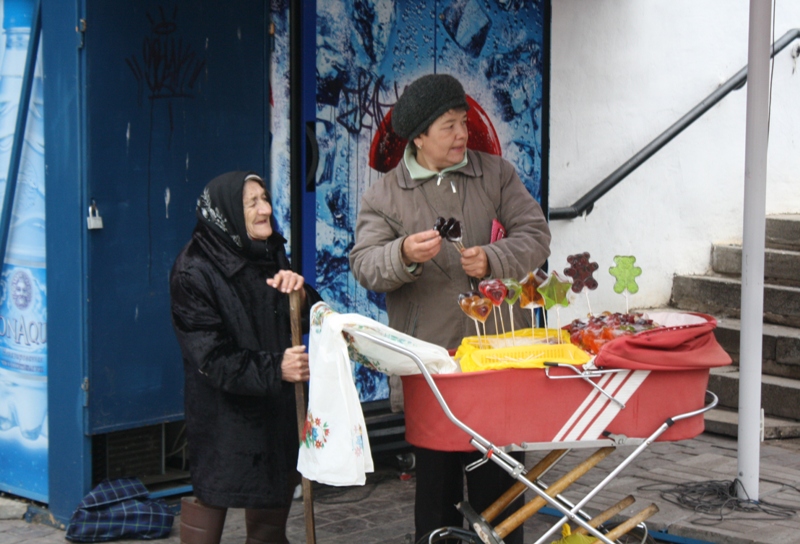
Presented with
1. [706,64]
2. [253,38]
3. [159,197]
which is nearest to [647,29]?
[706,64]

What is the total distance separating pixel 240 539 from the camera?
5.06m

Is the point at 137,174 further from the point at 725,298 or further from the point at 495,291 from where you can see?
the point at 725,298

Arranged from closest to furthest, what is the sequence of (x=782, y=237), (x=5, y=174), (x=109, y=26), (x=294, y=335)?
(x=294, y=335) → (x=109, y=26) → (x=5, y=174) → (x=782, y=237)

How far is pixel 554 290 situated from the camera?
371cm

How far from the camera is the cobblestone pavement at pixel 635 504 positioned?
4906mm

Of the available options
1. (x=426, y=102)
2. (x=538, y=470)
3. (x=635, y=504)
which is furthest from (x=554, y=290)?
(x=635, y=504)

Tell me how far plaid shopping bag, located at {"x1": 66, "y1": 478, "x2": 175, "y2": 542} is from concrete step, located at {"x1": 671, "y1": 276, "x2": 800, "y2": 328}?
428 cm

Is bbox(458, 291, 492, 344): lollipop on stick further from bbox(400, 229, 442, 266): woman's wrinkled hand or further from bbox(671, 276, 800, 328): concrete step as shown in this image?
bbox(671, 276, 800, 328): concrete step

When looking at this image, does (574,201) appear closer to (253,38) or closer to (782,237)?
(782,237)

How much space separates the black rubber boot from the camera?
414 cm

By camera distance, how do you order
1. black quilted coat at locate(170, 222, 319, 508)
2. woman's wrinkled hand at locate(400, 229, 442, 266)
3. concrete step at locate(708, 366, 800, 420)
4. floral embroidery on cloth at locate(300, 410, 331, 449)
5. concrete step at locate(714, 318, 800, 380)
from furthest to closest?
concrete step at locate(714, 318, 800, 380) → concrete step at locate(708, 366, 800, 420) → black quilted coat at locate(170, 222, 319, 508) → woman's wrinkled hand at locate(400, 229, 442, 266) → floral embroidery on cloth at locate(300, 410, 331, 449)

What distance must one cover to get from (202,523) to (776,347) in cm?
441

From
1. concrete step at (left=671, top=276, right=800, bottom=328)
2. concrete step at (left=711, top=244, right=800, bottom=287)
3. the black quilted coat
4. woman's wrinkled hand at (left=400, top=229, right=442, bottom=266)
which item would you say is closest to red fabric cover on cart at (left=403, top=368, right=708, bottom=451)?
woman's wrinkled hand at (left=400, top=229, right=442, bottom=266)

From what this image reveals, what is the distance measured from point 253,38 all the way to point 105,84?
88 centimetres
